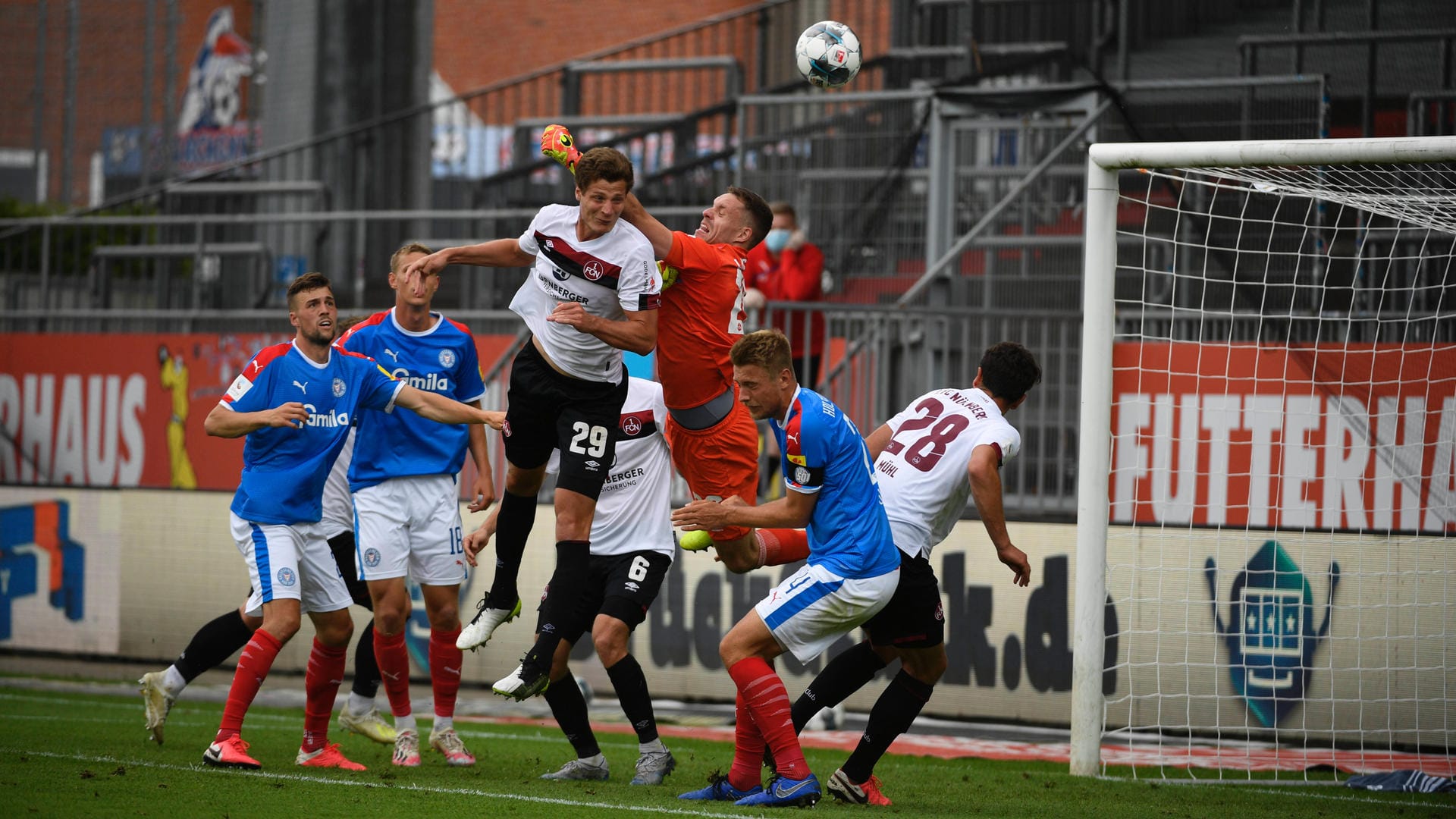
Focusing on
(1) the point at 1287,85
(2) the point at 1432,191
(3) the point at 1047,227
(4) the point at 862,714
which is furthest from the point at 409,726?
(1) the point at 1287,85

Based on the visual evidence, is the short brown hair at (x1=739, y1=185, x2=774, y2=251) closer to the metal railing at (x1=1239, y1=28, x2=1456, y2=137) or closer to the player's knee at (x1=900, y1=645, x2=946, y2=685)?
the player's knee at (x1=900, y1=645, x2=946, y2=685)

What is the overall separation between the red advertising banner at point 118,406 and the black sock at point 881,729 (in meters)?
9.44

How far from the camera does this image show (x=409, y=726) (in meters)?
7.54

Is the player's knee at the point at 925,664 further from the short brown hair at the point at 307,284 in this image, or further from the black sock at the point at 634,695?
the short brown hair at the point at 307,284

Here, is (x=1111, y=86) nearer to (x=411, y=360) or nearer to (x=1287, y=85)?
(x=1287, y=85)

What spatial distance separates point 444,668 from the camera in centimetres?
771

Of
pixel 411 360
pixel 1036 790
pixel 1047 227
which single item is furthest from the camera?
pixel 1047 227

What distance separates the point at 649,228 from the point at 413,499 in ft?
Result: 6.63

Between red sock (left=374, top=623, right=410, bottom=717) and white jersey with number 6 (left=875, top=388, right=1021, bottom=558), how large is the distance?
262cm

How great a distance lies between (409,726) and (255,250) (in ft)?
31.1

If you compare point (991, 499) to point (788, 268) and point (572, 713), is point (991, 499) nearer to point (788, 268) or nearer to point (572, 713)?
point (572, 713)

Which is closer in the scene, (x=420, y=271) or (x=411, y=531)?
(x=420, y=271)

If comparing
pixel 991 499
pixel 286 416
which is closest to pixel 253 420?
pixel 286 416

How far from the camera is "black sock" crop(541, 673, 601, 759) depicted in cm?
718
